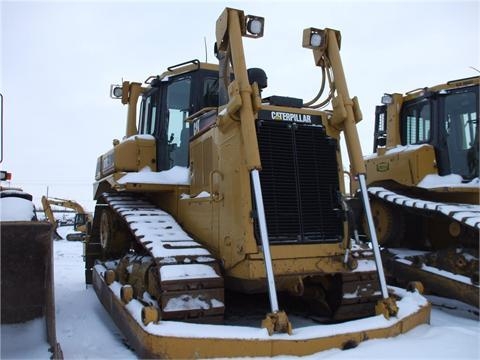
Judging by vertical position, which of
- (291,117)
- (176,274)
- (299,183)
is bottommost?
(176,274)

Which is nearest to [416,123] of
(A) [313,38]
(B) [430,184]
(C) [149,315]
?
(B) [430,184]

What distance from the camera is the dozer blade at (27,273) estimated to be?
4.25m

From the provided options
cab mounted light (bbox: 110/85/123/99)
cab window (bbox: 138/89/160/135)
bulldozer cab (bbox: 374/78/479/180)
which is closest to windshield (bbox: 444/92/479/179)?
bulldozer cab (bbox: 374/78/479/180)

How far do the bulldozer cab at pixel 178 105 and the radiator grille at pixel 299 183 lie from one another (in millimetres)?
1699

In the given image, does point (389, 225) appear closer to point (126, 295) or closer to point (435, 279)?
point (435, 279)

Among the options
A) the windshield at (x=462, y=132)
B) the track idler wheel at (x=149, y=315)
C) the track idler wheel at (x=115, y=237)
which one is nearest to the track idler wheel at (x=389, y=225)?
the windshield at (x=462, y=132)

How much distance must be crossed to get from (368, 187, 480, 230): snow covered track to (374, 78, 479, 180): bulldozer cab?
0.75 meters

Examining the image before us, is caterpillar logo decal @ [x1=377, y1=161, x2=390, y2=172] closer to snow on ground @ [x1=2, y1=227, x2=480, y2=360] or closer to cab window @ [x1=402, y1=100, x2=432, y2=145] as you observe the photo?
cab window @ [x1=402, y1=100, x2=432, y2=145]

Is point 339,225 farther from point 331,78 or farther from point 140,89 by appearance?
point 140,89

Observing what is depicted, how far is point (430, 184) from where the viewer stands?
8.01 meters

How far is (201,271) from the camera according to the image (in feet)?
15.3

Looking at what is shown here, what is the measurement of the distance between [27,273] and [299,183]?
2.61 metres

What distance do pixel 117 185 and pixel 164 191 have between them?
0.61 m

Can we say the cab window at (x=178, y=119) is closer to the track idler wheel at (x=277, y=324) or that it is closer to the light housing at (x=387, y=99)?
the track idler wheel at (x=277, y=324)
